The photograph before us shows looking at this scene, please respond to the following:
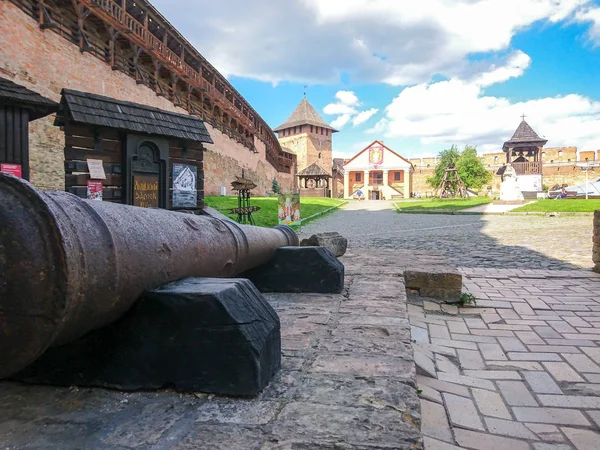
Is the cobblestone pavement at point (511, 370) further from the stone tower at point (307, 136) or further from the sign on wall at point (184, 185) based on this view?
the stone tower at point (307, 136)

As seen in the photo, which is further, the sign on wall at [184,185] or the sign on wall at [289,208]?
the sign on wall at [289,208]

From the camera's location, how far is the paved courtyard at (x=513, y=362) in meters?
1.79

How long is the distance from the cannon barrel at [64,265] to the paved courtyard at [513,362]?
129cm

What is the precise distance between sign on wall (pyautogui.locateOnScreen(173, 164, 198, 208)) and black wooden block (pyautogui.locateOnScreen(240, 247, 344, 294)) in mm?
4909

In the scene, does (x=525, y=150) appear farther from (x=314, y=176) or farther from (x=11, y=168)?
(x=11, y=168)

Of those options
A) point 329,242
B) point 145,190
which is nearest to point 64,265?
point 329,242

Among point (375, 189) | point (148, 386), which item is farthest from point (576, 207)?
point (375, 189)

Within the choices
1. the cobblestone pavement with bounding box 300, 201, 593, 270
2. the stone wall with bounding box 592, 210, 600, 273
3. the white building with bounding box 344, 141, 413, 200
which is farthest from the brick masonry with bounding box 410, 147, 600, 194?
the stone wall with bounding box 592, 210, 600, 273

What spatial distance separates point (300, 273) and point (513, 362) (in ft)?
5.05

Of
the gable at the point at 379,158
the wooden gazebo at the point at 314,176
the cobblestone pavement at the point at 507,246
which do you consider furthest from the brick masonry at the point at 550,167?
the cobblestone pavement at the point at 507,246

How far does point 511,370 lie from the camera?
→ 2.50 metres

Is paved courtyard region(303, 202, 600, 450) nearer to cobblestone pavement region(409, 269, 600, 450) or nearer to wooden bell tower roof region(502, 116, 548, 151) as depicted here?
cobblestone pavement region(409, 269, 600, 450)

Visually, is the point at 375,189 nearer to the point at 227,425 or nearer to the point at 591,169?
the point at 591,169

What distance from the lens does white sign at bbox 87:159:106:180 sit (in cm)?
647
